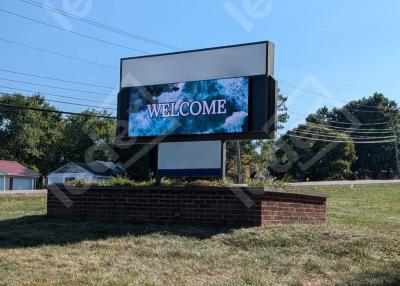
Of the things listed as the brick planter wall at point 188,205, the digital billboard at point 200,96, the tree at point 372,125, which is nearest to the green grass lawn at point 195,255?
the brick planter wall at point 188,205

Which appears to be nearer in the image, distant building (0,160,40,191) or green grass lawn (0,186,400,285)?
green grass lawn (0,186,400,285)

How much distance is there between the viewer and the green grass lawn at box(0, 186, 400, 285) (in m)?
7.18

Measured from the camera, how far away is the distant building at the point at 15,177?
191ft

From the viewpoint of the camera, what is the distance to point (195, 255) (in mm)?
8414

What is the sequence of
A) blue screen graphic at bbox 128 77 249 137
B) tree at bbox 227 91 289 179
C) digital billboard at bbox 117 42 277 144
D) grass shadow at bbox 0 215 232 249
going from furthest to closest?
tree at bbox 227 91 289 179 < blue screen graphic at bbox 128 77 249 137 < digital billboard at bbox 117 42 277 144 < grass shadow at bbox 0 215 232 249

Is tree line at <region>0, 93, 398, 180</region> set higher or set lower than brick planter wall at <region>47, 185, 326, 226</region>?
higher

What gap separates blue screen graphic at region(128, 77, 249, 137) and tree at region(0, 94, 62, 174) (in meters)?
53.7

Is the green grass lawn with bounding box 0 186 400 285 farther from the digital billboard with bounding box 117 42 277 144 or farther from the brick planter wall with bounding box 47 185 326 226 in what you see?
the digital billboard with bounding box 117 42 277 144

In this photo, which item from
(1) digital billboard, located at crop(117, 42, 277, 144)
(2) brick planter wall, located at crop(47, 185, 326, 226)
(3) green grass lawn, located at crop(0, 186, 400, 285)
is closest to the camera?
(3) green grass lawn, located at crop(0, 186, 400, 285)

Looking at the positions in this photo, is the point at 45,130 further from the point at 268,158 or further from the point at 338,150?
the point at 338,150

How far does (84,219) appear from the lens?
11867 mm

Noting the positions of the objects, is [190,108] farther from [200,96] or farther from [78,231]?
[78,231]

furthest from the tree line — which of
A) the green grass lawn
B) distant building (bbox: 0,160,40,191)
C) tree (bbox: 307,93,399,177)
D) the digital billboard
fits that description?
the green grass lawn

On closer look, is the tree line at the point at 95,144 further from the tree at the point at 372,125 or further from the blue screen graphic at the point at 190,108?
the blue screen graphic at the point at 190,108
